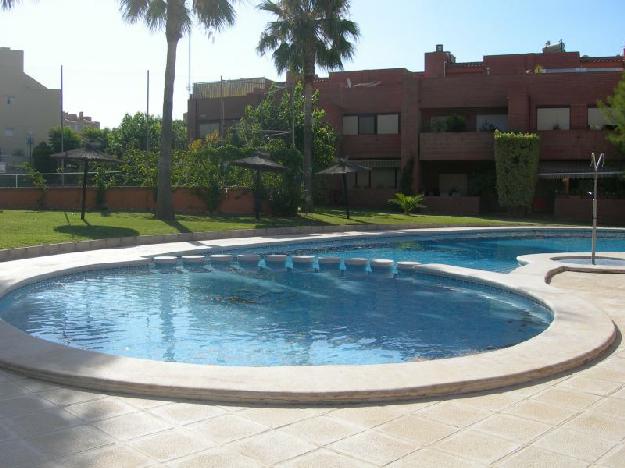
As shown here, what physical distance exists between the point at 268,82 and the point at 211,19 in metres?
24.1

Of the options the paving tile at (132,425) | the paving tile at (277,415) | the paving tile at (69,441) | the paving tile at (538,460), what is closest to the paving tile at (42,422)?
the paving tile at (69,441)

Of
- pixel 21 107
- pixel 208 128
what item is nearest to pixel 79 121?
pixel 21 107

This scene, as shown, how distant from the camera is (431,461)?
13.9 feet

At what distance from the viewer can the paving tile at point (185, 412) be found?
500 centimetres

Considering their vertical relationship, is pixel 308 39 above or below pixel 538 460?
above

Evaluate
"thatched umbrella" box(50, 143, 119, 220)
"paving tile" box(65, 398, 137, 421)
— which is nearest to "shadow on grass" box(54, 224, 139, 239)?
"thatched umbrella" box(50, 143, 119, 220)

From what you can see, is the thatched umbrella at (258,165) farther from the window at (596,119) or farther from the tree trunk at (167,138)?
the window at (596,119)

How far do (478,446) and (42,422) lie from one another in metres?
3.17

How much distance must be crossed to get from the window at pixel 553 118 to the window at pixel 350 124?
10.9m

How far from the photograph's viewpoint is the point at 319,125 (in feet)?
123

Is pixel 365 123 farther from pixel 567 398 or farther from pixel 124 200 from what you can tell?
pixel 567 398

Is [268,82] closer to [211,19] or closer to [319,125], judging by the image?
[319,125]

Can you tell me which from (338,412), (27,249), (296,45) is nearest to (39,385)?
(338,412)

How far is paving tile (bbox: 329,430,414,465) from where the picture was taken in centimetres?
431
